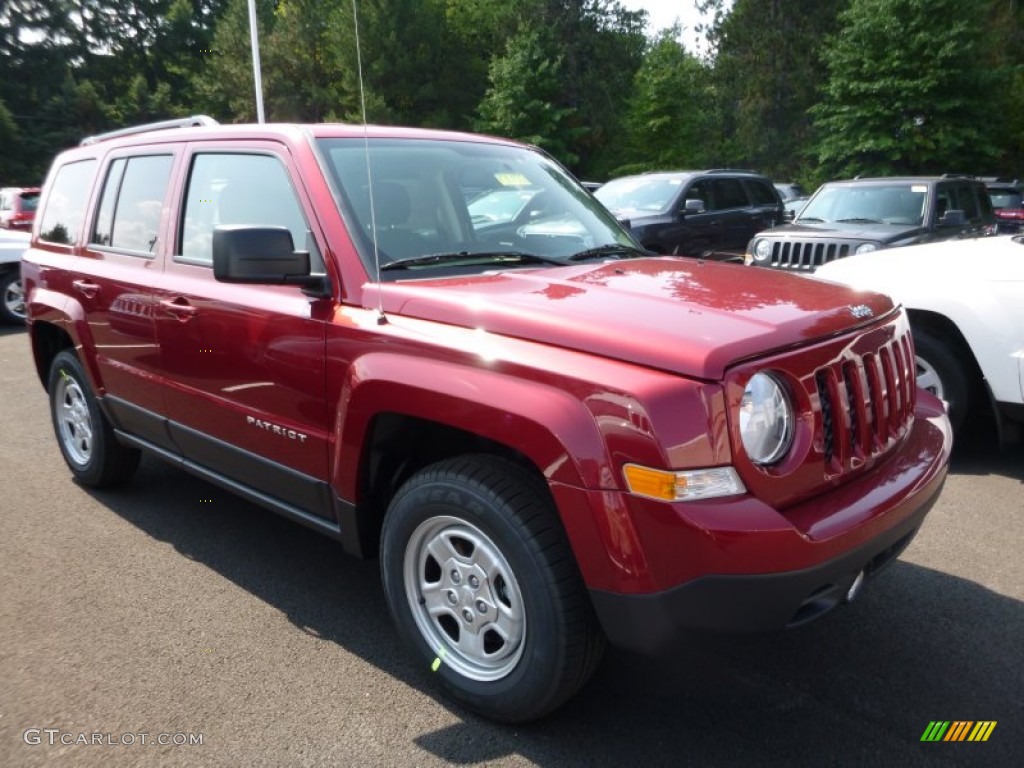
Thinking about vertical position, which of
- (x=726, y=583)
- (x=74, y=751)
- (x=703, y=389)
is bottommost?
(x=74, y=751)

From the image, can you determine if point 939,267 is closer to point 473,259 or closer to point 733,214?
point 473,259

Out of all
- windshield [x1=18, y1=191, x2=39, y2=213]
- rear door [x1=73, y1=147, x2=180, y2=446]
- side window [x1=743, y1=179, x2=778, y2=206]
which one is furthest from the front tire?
windshield [x1=18, y1=191, x2=39, y2=213]

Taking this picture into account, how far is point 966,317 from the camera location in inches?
187

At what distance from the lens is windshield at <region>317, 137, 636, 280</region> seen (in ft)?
10.0

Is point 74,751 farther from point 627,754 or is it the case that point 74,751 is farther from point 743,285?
point 743,285

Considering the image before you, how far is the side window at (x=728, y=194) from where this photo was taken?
41.5 feet

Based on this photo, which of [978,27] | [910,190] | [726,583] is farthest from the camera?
[978,27]

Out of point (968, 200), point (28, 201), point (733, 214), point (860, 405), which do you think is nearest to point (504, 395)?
point (860, 405)

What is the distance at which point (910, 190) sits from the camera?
9391mm

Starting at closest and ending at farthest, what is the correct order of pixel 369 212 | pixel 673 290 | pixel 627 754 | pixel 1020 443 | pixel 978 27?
pixel 627 754, pixel 673 290, pixel 369 212, pixel 1020 443, pixel 978 27

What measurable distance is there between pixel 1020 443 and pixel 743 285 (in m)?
3.64

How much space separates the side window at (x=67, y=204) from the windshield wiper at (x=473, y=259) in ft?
7.94

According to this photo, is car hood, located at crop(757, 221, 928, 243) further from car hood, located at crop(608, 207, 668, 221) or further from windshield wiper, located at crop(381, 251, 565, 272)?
windshield wiper, located at crop(381, 251, 565, 272)

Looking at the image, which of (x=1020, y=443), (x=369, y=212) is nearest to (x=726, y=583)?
(x=369, y=212)
